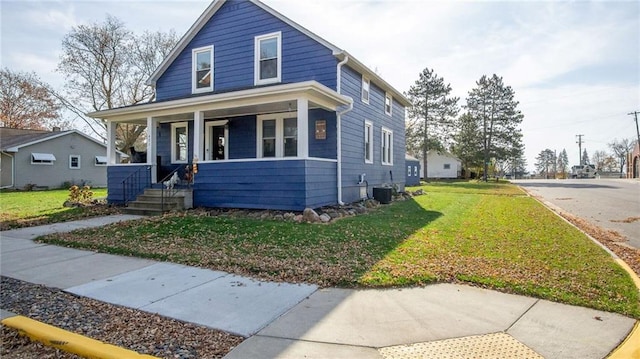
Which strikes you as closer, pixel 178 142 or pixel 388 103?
pixel 178 142

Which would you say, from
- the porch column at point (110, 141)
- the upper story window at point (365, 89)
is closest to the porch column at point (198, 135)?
the porch column at point (110, 141)

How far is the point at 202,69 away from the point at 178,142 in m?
3.07

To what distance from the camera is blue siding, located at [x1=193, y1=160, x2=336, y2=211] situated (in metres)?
9.59

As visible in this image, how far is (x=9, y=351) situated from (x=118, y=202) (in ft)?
34.5


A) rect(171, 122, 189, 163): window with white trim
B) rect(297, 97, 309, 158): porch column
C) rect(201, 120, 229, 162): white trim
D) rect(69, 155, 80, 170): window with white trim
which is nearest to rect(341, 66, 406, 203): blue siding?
rect(297, 97, 309, 158): porch column

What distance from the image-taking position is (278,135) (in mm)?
12477

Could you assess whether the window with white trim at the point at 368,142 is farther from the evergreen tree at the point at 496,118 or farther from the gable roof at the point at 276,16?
the evergreen tree at the point at 496,118

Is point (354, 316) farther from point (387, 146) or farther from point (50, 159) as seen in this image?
point (50, 159)

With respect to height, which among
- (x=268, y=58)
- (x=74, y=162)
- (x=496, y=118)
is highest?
(x=496, y=118)

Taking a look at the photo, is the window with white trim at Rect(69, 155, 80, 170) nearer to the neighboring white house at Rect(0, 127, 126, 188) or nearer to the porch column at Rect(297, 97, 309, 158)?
the neighboring white house at Rect(0, 127, 126, 188)

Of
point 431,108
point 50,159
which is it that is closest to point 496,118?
point 431,108

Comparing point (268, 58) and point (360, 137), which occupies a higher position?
point (268, 58)

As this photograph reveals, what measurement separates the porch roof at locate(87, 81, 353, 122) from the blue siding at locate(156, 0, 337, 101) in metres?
1.12

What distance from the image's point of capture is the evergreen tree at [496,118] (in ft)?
141
